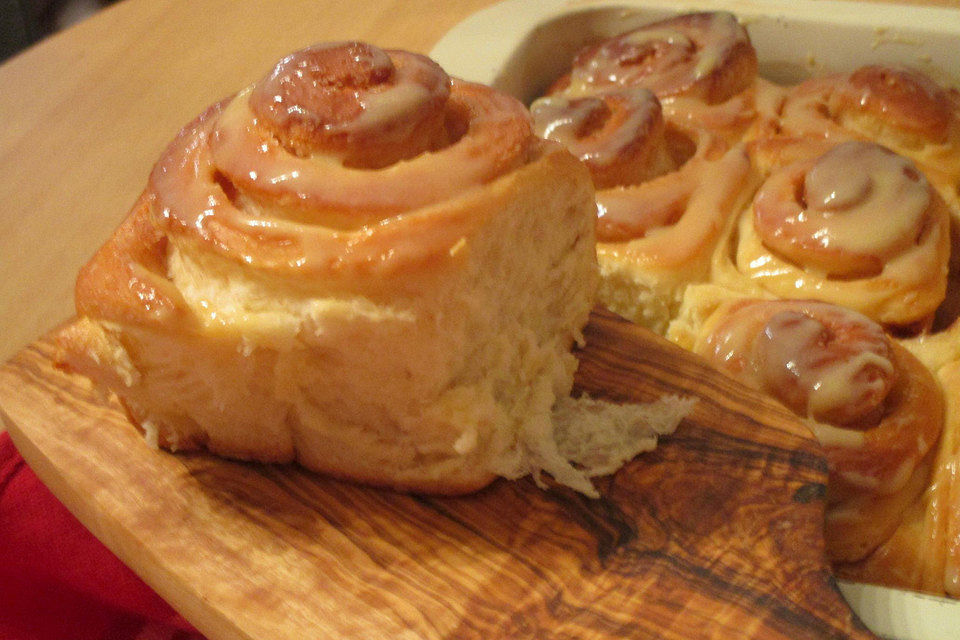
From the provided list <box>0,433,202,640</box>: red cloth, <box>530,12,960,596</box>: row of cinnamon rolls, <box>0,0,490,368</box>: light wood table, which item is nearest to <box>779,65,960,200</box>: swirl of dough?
<box>530,12,960,596</box>: row of cinnamon rolls

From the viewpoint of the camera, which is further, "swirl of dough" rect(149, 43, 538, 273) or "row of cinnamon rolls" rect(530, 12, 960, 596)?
"row of cinnamon rolls" rect(530, 12, 960, 596)

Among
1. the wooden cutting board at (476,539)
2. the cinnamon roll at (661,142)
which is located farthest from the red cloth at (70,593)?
the cinnamon roll at (661,142)

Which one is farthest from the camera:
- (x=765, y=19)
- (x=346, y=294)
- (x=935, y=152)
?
(x=765, y=19)

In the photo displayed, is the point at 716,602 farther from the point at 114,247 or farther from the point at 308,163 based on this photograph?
the point at 114,247

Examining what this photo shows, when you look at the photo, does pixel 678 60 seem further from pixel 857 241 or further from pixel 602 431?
pixel 602 431

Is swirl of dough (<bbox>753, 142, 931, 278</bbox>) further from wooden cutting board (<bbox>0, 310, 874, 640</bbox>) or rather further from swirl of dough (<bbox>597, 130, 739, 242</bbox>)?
wooden cutting board (<bbox>0, 310, 874, 640</bbox>)

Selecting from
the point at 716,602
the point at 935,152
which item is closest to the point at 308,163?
the point at 716,602
